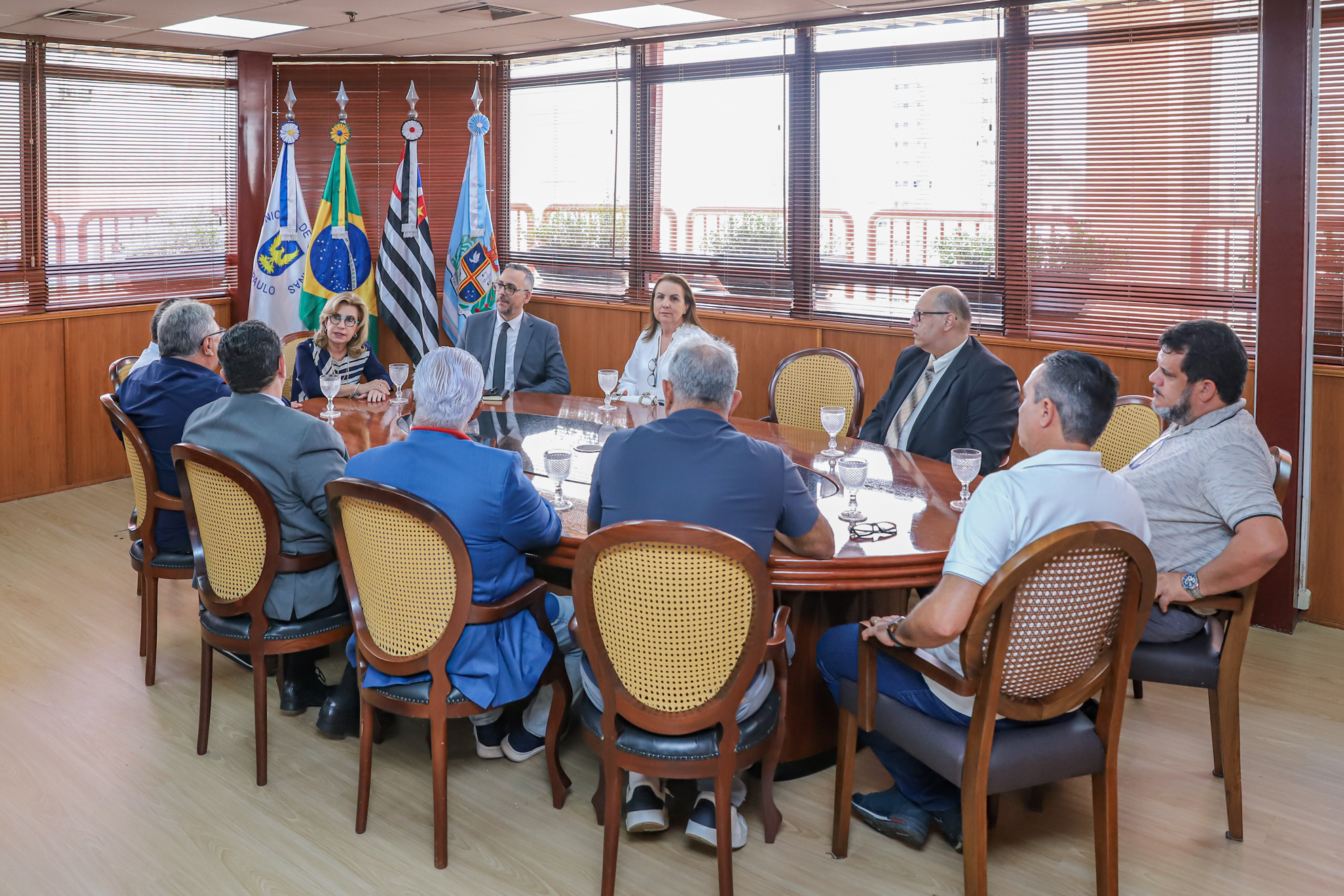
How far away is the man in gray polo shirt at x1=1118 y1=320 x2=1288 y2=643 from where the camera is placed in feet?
9.16

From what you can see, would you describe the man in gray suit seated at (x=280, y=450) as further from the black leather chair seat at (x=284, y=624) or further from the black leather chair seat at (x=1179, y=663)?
the black leather chair seat at (x=1179, y=663)

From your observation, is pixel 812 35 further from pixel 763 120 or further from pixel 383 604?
pixel 383 604

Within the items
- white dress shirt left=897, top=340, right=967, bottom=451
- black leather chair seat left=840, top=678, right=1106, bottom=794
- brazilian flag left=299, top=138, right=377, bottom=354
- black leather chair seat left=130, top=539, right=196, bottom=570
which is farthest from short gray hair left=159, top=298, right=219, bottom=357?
brazilian flag left=299, top=138, right=377, bottom=354

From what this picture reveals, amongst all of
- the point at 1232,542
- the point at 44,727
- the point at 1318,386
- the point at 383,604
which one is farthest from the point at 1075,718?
the point at 44,727

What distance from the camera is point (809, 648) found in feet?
10.2

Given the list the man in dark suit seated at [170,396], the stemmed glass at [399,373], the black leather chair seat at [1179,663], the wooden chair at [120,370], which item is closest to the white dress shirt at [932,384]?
the black leather chair seat at [1179,663]

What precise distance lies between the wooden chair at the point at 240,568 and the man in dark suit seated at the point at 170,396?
488mm

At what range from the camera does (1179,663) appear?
2.89m

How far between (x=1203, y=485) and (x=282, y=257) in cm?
551

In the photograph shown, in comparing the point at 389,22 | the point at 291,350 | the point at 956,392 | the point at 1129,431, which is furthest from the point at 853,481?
the point at 389,22

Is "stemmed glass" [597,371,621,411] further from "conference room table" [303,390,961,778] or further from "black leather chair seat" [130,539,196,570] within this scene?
"black leather chair seat" [130,539,196,570]

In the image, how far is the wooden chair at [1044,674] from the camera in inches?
89.0

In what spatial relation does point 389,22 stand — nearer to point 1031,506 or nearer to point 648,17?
point 648,17

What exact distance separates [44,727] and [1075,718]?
2.95 m
